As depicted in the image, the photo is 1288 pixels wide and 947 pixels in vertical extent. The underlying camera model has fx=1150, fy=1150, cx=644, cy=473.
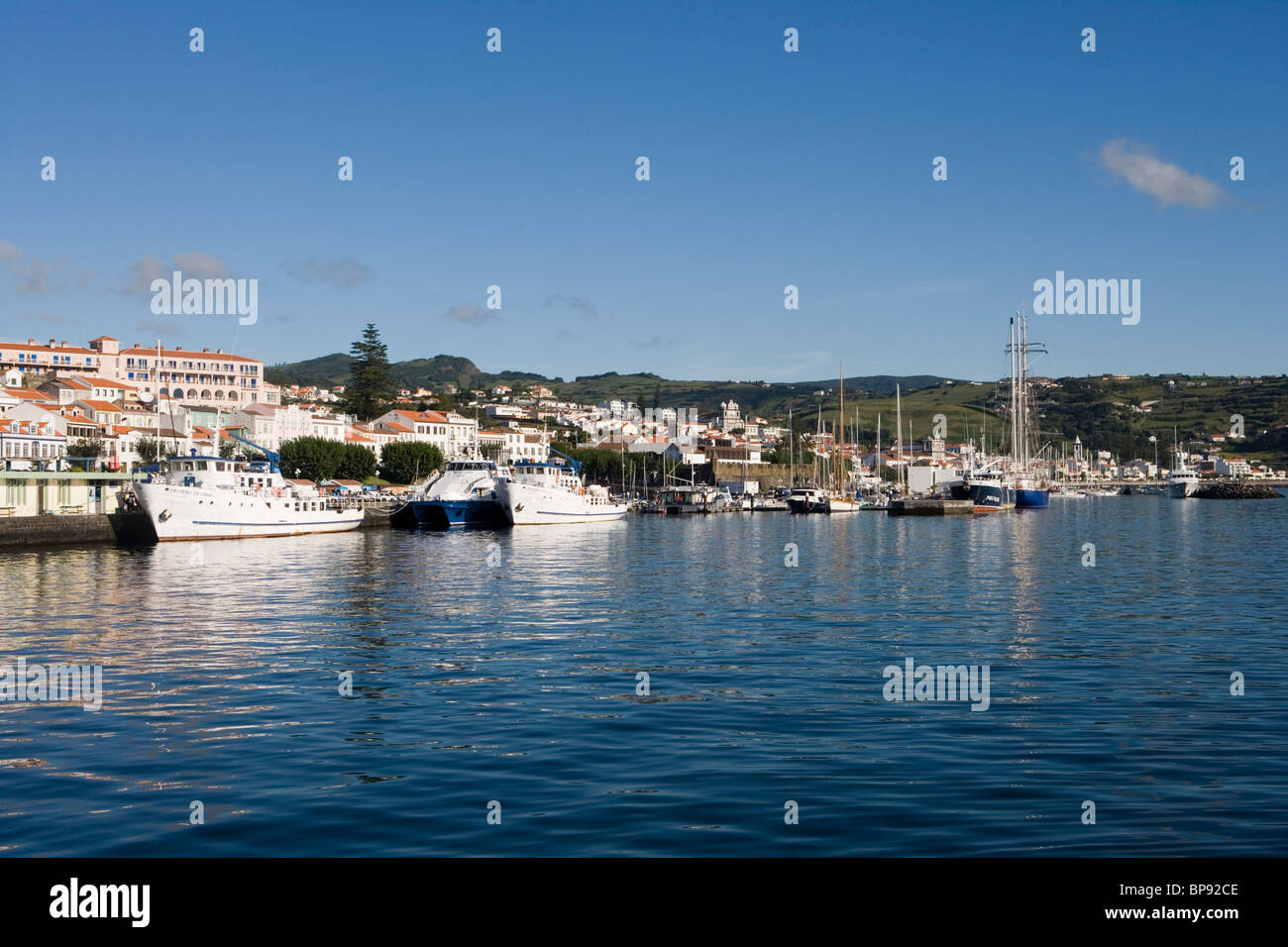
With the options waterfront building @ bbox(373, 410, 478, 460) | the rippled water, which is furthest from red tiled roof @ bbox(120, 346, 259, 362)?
the rippled water

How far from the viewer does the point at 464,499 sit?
318 ft

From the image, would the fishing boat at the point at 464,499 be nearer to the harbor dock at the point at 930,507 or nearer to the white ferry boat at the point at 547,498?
the white ferry boat at the point at 547,498

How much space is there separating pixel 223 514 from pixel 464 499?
2548cm

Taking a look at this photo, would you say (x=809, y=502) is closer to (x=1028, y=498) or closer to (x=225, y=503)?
(x=1028, y=498)

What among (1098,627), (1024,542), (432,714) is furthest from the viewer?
(1024,542)

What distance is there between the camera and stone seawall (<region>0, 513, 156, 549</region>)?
66125 mm

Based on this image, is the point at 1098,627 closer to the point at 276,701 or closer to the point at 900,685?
the point at 900,685

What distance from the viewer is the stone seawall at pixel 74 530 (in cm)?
6612

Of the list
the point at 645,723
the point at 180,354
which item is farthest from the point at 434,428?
the point at 645,723

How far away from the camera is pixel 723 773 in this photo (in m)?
14.8

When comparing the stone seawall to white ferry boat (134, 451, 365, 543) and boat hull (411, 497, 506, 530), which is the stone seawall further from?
boat hull (411, 497, 506, 530)

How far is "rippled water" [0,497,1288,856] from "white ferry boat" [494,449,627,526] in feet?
171
